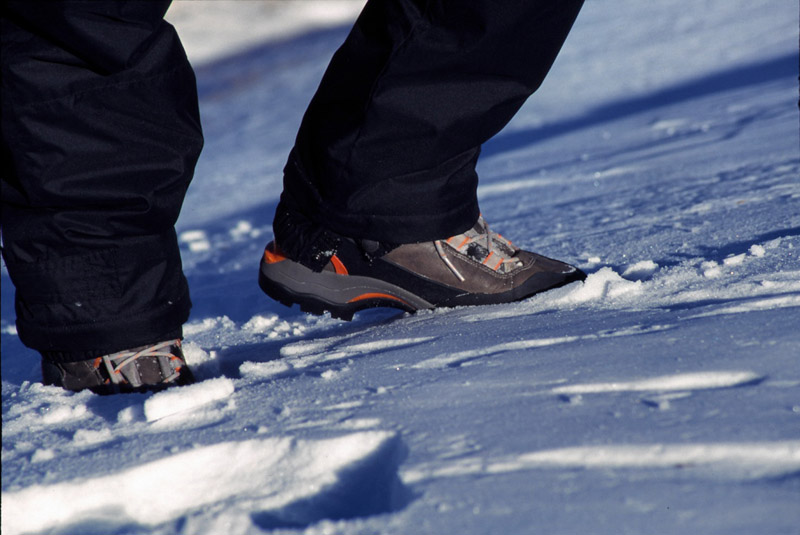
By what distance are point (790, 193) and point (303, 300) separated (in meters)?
1.31

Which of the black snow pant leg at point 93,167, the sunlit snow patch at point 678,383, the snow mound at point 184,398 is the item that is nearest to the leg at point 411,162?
the black snow pant leg at point 93,167

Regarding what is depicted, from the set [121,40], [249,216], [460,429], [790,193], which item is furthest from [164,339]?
[249,216]

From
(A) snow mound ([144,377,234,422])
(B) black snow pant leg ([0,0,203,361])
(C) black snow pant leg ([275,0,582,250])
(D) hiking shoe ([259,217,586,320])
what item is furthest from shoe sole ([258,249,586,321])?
(A) snow mound ([144,377,234,422])

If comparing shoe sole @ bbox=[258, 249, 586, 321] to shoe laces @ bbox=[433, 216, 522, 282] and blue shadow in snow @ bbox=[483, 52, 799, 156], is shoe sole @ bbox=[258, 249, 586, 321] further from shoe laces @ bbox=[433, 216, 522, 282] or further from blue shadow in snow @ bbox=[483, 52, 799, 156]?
blue shadow in snow @ bbox=[483, 52, 799, 156]

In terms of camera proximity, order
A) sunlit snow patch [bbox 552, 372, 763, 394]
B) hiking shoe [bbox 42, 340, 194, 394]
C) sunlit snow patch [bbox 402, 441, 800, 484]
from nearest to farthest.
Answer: sunlit snow patch [bbox 402, 441, 800, 484]
sunlit snow patch [bbox 552, 372, 763, 394]
hiking shoe [bbox 42, 340, 194, 394]

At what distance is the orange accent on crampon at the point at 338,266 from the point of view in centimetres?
144

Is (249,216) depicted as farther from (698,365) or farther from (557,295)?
(698,365)

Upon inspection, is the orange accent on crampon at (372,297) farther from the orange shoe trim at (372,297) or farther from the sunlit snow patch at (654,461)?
the sunlit snow patch at (654,461)

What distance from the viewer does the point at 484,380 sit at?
1.00 metres

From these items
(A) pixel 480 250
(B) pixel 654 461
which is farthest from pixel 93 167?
(B) pixel 654 461

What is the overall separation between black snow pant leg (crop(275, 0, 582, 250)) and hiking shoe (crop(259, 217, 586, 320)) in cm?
5

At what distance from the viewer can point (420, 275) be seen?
1434 mm

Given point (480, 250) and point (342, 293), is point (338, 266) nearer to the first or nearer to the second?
point (342, 293)

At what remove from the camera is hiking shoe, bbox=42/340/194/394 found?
123 centimetres
